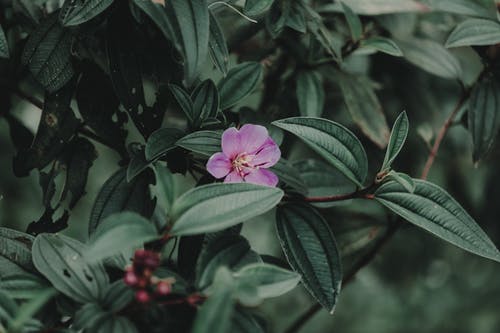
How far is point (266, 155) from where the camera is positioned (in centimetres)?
94

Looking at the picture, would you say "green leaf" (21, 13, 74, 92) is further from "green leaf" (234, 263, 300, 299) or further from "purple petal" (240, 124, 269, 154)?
"green leaf" (234, 263, 300, 299)

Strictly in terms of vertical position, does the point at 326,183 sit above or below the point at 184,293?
below

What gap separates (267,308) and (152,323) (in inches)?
49.1

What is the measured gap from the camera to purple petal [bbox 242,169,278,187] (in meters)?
0.92

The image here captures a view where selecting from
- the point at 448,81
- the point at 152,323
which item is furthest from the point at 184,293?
the point at 448,81

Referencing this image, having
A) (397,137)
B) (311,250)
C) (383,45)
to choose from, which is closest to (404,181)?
(397,137)

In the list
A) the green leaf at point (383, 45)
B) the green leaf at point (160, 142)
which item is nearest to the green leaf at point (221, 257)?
the green leaf at point (160, 142)

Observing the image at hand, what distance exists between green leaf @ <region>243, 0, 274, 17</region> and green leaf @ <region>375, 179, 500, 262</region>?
288mm

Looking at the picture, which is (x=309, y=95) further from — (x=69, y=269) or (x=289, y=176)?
(x=69, y=269)

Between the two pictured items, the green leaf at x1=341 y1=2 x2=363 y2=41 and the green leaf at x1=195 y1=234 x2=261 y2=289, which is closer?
the green leaf at x1=195 y1=234 x2=261 y2=289

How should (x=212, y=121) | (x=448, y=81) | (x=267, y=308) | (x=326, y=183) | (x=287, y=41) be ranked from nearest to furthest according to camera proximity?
1. (x=212, y=121)
2. (x=326, y=183)
3. (x=287, y=41)
4. (x=448, y=81)
5. (x=267, y=308)

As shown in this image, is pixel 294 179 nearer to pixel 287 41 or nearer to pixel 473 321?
pixel 287 41

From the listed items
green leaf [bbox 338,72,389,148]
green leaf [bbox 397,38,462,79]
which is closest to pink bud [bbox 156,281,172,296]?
green leaf [bbox 338,72,389,148]

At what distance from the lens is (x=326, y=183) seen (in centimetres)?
108
